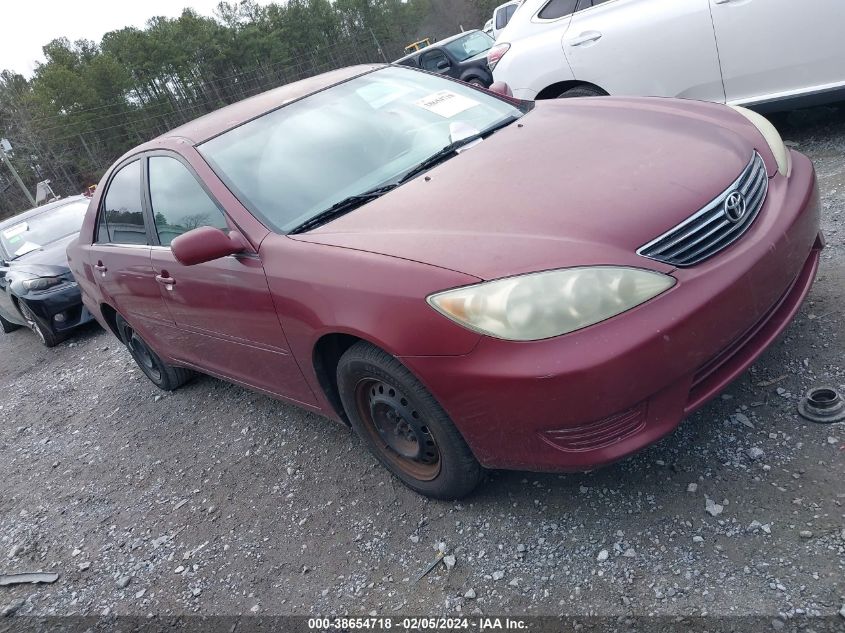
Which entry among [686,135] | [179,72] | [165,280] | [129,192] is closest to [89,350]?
[129,192]

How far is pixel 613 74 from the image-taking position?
17.0ft

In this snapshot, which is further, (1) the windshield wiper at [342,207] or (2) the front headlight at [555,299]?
(1) the windshield wiper at [342,207]

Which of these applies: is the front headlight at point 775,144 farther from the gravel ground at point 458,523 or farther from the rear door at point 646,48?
the rear door at point 646,48

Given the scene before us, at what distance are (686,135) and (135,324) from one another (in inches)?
132

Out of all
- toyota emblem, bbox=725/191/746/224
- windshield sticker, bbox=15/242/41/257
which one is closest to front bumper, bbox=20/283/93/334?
windshield sticker, bbox=15/242/41/257

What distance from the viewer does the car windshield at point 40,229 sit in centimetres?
779

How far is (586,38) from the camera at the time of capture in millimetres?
5242

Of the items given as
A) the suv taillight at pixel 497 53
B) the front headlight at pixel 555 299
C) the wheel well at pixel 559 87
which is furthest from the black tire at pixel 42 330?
the front headlight at pixel 555 299

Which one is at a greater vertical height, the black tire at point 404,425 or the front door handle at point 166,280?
the front door handle at point 166,280

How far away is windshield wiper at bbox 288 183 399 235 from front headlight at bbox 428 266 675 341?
35.1 inches

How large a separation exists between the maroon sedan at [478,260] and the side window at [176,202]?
15 mm

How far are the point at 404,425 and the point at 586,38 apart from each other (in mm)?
3924

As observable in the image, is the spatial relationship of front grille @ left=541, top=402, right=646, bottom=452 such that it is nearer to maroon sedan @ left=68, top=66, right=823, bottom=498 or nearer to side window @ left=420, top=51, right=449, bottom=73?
maroon sedan @ left=68, top=66, right=823, bottom=498

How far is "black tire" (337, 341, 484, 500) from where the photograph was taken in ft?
7.60
